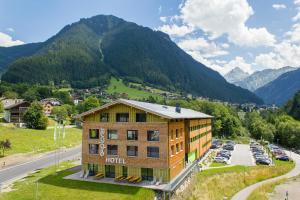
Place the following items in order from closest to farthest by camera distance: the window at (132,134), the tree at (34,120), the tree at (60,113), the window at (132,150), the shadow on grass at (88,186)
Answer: the shadow on grass at (88,186), the window at (132,150), the window at (132,134), the tree at (34,120), the tree at (60,113)

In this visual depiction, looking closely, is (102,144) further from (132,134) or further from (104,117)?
(132,134)

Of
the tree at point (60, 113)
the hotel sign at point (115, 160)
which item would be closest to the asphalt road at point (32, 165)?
the hotel sign at point (115, 160)

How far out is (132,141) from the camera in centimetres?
4666

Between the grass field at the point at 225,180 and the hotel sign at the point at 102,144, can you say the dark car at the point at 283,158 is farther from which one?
the hotel sign at the point at 102,144

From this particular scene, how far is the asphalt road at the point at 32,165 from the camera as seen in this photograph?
50.7 metres

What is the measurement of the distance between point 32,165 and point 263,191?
44.6 meters

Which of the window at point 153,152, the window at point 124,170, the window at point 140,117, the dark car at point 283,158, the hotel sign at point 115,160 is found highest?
the window at point 140,117

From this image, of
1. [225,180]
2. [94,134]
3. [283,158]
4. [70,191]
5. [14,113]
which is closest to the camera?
[70,191]

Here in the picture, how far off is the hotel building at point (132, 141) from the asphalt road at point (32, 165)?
42.1 ft

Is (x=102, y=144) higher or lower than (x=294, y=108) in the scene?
lower

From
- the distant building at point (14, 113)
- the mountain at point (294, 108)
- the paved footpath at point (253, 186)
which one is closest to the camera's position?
the paved footpath at point (253, 186)

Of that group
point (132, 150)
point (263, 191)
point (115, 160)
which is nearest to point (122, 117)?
point (132, 150)

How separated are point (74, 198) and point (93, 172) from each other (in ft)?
38.3

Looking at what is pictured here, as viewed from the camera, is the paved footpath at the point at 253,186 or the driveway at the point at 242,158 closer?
the paved footpath at the point at 253,186
